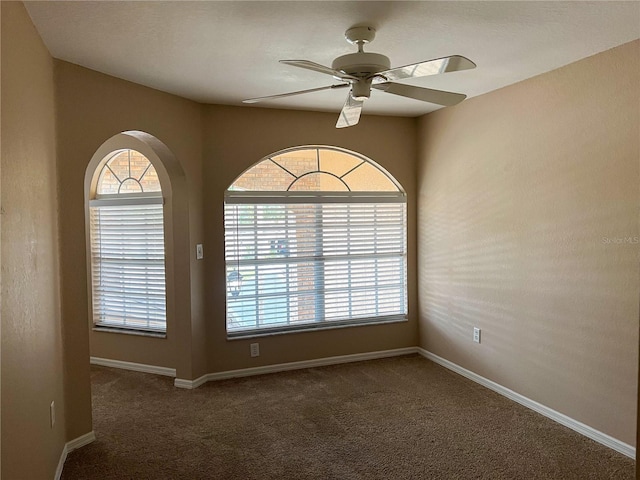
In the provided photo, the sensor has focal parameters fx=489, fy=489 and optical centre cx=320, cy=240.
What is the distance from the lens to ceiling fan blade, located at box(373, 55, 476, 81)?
2.05 m

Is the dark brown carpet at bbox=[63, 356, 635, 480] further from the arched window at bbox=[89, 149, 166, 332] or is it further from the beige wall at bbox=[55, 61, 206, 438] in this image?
the arched window at bbox=[89, 149, 166, 332]

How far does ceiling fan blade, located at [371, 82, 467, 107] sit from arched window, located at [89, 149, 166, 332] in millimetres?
2531

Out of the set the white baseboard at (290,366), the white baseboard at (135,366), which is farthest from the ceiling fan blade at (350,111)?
the white baseboard at (135,366)

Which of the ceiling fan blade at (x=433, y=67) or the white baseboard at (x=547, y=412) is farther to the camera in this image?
the white baseboard at (x=547, y=412)

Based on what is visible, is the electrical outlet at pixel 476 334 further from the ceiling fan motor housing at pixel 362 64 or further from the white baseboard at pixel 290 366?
the ceiling fan motor housing at pixel 362 64

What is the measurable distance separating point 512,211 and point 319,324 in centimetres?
202

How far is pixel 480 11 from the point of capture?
228 cm

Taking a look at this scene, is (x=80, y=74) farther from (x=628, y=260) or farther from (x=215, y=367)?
(x=628, y=260)

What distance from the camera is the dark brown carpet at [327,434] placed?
9.05 ft

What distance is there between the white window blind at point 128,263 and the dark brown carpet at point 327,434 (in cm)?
62

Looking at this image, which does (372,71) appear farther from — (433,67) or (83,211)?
(83,211)

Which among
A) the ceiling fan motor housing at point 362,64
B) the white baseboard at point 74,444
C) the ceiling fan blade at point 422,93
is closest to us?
the ceiling fan motor housing at point 362,64

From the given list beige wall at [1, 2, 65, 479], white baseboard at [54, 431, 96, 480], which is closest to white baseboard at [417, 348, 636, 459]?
white baseboard at [54, 431, 96, 480]

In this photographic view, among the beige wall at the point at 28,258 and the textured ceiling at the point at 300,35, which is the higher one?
the textured ceiling at the point at 300,35
